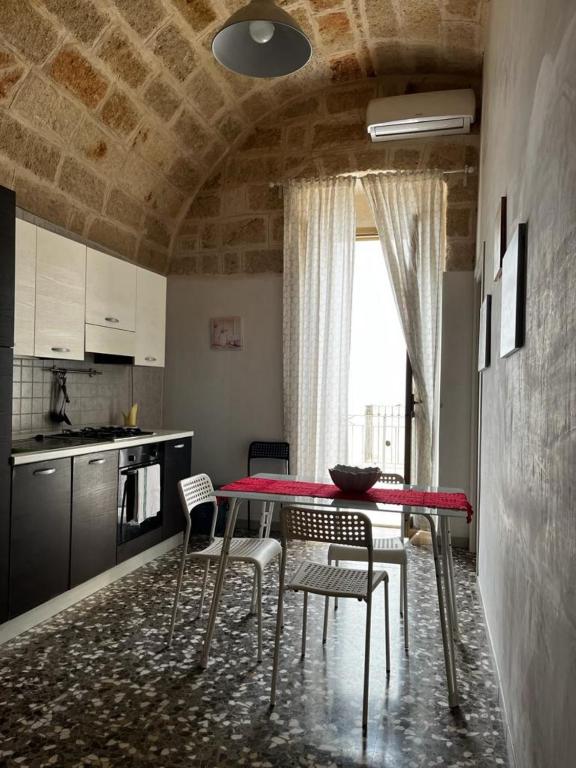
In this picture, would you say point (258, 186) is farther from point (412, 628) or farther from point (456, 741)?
point (456, 741)

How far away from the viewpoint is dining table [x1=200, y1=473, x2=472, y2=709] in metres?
2.41

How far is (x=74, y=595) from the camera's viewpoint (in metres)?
3.42

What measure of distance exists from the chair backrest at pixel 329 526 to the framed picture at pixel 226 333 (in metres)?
3.27

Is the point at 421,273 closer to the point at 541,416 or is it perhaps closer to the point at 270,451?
the point at 270,451

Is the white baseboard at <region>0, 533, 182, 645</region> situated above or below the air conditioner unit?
below

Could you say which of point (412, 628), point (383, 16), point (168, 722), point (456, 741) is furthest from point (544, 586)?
point (383, 16)

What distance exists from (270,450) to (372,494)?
7.98ft

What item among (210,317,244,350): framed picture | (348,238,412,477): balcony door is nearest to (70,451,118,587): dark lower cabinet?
(210,317,244,350): framed picture

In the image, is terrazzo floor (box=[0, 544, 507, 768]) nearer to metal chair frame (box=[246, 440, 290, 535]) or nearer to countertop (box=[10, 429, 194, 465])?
countertop (box=[10, 429, 194, 465])

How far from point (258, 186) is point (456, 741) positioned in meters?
4.59

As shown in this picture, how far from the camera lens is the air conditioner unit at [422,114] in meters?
4.56

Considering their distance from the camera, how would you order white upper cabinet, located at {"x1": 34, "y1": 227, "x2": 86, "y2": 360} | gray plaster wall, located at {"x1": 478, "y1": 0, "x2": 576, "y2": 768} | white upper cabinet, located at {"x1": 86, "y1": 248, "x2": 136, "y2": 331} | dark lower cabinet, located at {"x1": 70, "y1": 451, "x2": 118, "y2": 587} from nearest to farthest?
1. gray plaster wall, located at {"x1": 478, "y1": 0, "x2": 576, "y2": 768}
2. dark lower cabinet, located at {"x1": 70, "y1": 451, "x2": 118, "y2": 587}
3. white upper cabinet, located at {"x1": 34, "y1": 227, "x2": 86, "y2": 360}
4. white upper cabinet, located at {"x1": 86, "y1": 248, "x2": 136, "y2": 331}

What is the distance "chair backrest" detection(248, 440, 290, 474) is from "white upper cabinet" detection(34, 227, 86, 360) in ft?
6.14

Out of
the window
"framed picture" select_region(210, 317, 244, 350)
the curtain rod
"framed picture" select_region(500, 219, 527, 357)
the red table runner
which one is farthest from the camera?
the window
